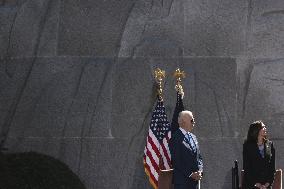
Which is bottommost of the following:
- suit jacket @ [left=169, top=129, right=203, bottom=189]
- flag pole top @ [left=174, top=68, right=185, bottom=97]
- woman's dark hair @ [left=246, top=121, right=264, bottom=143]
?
suit jacket @ [left=169, top=129, right=203, bottom=189]

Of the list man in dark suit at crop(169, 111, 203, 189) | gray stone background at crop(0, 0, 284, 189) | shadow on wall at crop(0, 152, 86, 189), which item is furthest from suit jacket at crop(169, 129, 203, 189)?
gray stone background at crop(0, 0, 284, 189)

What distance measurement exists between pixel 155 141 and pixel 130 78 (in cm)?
138

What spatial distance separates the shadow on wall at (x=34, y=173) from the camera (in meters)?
10.8

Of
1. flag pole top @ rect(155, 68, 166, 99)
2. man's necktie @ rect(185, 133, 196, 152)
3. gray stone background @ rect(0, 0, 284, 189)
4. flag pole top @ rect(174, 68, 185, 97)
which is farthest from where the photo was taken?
gray stone background @ rect(0, 0, 284, 189)

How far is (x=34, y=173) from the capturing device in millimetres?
11023

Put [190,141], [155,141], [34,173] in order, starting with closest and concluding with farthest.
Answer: [190,141]
[34,173]
[155,141]

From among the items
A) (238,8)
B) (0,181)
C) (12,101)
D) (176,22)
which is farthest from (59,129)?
(238,8)

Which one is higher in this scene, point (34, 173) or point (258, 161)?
point (258, 161)

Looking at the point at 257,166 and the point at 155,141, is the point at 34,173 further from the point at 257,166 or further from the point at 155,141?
the point at 257,166

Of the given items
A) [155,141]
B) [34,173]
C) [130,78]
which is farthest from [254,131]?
[34,173]

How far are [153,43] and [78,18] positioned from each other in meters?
1.24

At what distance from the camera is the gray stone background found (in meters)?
12.1

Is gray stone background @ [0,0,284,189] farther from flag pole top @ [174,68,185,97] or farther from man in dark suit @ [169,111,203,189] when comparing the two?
man in dark suit @ [169,111,203,189]

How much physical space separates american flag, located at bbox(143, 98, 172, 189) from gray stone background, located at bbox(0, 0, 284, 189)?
2.41ft
